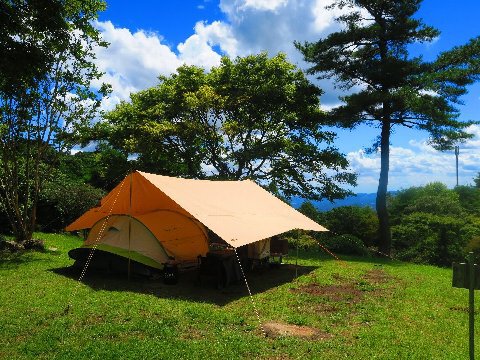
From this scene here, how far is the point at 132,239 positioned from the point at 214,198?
2.48 m

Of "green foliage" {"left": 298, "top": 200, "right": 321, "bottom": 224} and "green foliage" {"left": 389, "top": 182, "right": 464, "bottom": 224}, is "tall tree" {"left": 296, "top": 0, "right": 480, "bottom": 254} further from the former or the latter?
"green foliage" {"left": 389, "top": 182, "right": 464, "bottom": 224}

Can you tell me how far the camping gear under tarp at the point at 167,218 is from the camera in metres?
11.4

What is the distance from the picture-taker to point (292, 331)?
7520mm

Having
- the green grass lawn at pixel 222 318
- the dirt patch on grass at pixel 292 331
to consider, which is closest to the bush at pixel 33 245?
the green grass lawn at pixel 222 318

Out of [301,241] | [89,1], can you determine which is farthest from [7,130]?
[301,241]

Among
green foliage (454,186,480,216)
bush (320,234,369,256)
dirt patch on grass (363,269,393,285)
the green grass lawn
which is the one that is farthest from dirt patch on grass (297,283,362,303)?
green foliage (454,186,480,216)

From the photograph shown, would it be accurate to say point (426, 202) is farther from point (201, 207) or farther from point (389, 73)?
point (201, 207)

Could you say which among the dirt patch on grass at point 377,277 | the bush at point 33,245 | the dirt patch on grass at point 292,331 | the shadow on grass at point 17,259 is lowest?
the dirt patch on grass at point 292,331

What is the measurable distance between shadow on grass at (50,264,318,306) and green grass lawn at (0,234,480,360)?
0.02 m

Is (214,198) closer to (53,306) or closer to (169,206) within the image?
(169,206)

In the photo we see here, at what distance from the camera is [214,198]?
1262 centimetres

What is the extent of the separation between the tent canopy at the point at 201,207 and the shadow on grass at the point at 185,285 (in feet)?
4.30

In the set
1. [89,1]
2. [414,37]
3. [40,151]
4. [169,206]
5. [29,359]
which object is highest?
[414,37]

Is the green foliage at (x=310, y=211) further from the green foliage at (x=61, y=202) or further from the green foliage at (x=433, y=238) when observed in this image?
the green foliage at (x=61, y=202)
